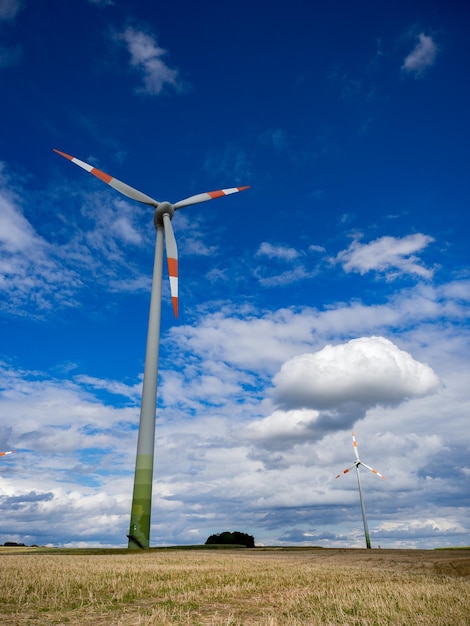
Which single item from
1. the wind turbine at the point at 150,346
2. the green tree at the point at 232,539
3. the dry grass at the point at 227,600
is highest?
the wind turbine at the point at 150,346

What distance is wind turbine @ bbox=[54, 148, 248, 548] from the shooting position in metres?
47.7

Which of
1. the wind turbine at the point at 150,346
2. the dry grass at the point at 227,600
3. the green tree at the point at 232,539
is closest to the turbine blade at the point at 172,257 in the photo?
the wind turbine at the point at 150,346

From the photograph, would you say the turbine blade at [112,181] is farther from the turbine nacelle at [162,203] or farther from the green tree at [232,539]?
the green tree at [232,539]

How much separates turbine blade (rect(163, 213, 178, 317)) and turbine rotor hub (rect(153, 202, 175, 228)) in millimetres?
692

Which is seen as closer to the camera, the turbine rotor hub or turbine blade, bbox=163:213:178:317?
turbine blade, bbox=163:213:178:317

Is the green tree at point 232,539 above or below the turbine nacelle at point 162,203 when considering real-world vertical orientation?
below

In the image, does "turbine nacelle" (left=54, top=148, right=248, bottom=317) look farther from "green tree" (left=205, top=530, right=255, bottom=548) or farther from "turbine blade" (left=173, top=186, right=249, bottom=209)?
"green tree" (left=205, top=530, right=255, bottom=548)

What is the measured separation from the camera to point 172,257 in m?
59.2

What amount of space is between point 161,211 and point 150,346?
820 inches

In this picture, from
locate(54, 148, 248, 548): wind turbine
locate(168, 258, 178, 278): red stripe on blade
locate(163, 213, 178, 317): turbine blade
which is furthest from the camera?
locate(168, 258, 178, 278): red stripe on blade

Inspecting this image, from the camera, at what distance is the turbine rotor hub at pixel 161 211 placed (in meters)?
64.9

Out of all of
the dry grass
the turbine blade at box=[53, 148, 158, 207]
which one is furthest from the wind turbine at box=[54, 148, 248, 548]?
the dry grass

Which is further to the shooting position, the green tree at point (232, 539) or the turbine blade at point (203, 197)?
the green tree at point (232, 539)

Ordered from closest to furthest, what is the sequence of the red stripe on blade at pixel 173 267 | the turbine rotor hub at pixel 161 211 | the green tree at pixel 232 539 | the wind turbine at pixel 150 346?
the wind turbine at pixel 150 346 → the red stripe on blade at pixel 173 267 → the turbine rotor hub at pixel 161 211 → the green tree at pixel 232 539
